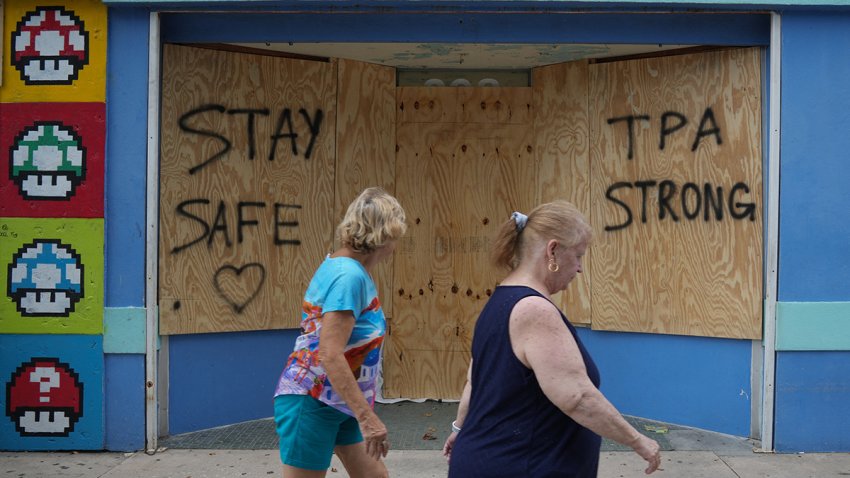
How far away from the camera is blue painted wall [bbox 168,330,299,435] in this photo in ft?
21.9

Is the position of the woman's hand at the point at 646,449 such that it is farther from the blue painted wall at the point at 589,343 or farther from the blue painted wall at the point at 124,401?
the blue painted wall at the point at 124,401

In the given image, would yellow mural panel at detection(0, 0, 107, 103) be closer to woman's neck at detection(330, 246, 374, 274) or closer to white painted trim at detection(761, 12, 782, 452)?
woman's neck at detection(330, 246, 374, 274)

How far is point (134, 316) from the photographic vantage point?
6.27 meters

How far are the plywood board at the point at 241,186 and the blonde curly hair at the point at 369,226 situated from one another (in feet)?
10.4

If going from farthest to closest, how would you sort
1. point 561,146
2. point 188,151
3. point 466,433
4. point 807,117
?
point 561,146 < point 188,151 < point 807,117 < point 466,433

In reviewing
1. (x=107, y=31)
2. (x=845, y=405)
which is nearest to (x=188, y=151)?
(x=107, y=31)

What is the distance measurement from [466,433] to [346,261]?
3.09 ft

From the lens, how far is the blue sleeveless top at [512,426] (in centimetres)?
294

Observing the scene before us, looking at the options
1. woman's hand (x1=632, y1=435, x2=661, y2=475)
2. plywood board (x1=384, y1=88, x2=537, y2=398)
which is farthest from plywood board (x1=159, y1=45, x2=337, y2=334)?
woman's hand (x1=632, y1=435, x2=661, y2=475)

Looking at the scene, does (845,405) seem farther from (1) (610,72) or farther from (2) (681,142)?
(1) (610,72)

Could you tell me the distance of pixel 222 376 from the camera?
22.6 feet

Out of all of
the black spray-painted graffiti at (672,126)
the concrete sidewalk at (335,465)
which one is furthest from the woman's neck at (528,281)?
the black spray-painted graffiti at (672,126)

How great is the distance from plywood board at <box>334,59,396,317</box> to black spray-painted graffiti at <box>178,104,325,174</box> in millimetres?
228

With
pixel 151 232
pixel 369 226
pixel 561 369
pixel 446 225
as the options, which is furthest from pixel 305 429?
pixel 446 225
